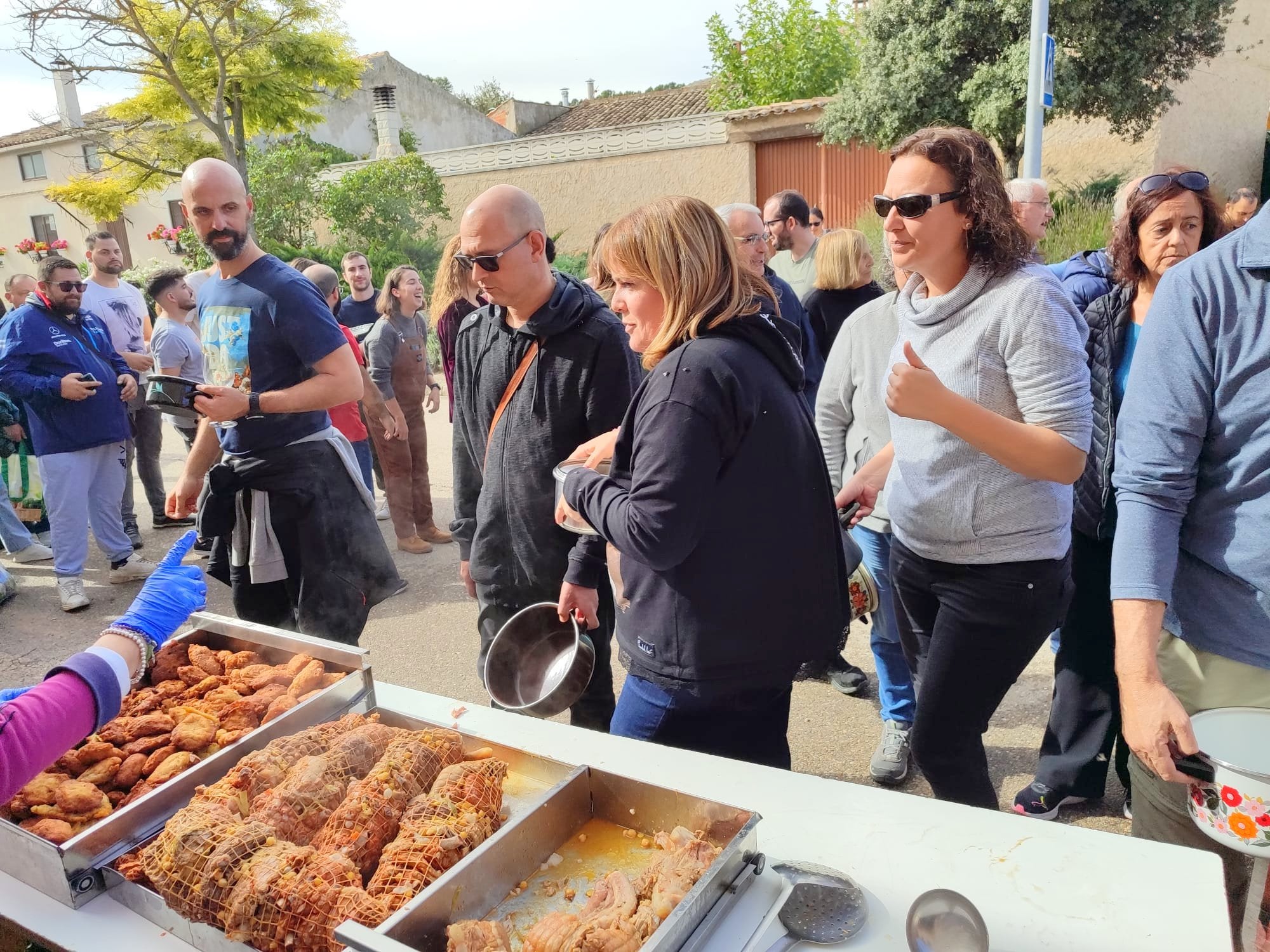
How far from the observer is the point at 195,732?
72.8 inches

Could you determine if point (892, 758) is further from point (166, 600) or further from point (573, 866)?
point (166, 600)

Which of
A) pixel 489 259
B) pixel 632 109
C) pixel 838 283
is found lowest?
pixel 838 283

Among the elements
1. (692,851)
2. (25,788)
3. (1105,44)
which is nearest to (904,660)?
(692,851)

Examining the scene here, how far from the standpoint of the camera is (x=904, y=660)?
3.36 metres

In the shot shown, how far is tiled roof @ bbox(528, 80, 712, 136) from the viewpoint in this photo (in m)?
30.0

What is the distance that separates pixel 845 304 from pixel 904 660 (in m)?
1.88

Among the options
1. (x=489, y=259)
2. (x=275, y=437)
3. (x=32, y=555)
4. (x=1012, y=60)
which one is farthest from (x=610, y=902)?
(x=1012, y=60)

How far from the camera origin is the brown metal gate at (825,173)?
1864 cm

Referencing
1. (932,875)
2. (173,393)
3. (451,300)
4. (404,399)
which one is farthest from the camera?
(404,399)

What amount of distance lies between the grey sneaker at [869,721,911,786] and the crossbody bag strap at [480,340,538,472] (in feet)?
6.11

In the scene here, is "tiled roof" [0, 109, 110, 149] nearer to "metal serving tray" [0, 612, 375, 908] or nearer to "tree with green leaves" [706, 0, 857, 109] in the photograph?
"tree with green leaves" [706, 0, 857, 109]

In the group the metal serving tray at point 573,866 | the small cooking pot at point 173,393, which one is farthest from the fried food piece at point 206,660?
the metal serving tray at point 573,866

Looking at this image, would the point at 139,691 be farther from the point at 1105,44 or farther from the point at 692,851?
the point at 1105,44

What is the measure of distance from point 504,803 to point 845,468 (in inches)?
83.7
